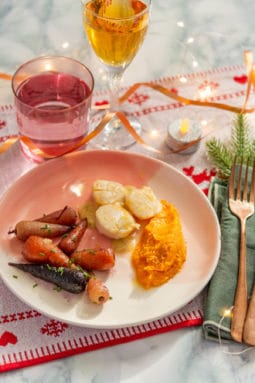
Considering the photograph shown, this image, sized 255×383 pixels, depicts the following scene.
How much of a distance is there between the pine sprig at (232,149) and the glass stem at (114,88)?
0.71ft

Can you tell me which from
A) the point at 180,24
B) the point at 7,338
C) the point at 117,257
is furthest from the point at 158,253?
the point at 180,24

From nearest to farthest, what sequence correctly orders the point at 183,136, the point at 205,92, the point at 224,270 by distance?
the point at 224,270 < the point at 183,136 < the point at 205,92

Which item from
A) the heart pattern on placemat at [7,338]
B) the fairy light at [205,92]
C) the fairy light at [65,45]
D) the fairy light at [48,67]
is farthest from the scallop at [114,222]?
the fairy light at [65,45]

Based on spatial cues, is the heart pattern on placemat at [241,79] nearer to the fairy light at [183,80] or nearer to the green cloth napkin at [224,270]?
the fairy light at [183,80]

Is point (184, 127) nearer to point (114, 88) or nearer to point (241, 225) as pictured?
point (114, 88)

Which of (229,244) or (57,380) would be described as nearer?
(57,380)

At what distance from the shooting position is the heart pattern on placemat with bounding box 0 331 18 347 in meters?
1.03

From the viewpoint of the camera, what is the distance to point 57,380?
998 millimetres

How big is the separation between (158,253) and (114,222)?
0.32ft

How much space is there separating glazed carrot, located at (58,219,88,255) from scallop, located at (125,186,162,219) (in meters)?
0.09

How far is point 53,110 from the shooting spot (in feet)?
4.05

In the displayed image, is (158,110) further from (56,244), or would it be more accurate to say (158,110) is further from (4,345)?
(4,345)

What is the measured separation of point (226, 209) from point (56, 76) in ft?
1.44

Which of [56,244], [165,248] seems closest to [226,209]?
[165,248]
